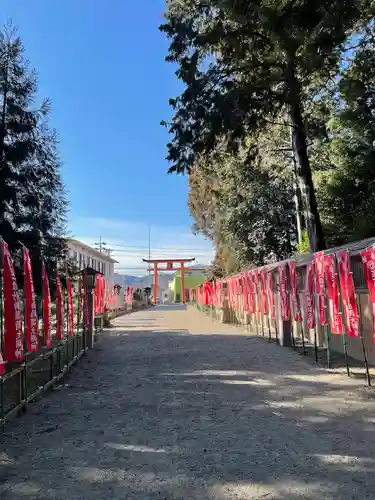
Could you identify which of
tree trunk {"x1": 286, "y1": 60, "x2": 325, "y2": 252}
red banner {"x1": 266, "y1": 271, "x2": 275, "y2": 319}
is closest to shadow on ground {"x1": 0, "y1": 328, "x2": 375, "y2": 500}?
red banner {"x1": 266, "y1": 271, "x2": 275, "y2": 319}

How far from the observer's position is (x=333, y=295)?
7.67m

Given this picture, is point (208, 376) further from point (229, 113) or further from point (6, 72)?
point (6, 72)

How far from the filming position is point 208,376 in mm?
8094

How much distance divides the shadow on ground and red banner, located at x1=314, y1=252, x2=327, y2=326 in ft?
3.34

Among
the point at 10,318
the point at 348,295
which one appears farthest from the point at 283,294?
the point at 10,318

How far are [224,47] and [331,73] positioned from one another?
3.28m

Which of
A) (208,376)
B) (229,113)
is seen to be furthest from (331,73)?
(208,376)

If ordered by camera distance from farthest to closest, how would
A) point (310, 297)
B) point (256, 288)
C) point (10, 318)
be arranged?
point (256, 288) → point (310, 297) → point (10, 318)

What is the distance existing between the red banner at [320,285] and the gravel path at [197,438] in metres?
1.02

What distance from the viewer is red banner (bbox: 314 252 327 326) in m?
8.23

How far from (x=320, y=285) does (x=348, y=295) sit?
1.30 m

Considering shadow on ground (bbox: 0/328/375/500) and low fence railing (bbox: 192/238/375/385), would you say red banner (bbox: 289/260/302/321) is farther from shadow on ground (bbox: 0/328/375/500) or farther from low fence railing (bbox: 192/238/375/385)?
shadow on ground (bbox: 0/328/375/500)

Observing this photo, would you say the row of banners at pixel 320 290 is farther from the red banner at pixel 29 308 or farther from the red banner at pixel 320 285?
the red banner at pixel 29 308

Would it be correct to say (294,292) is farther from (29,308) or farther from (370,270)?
(29,308)
